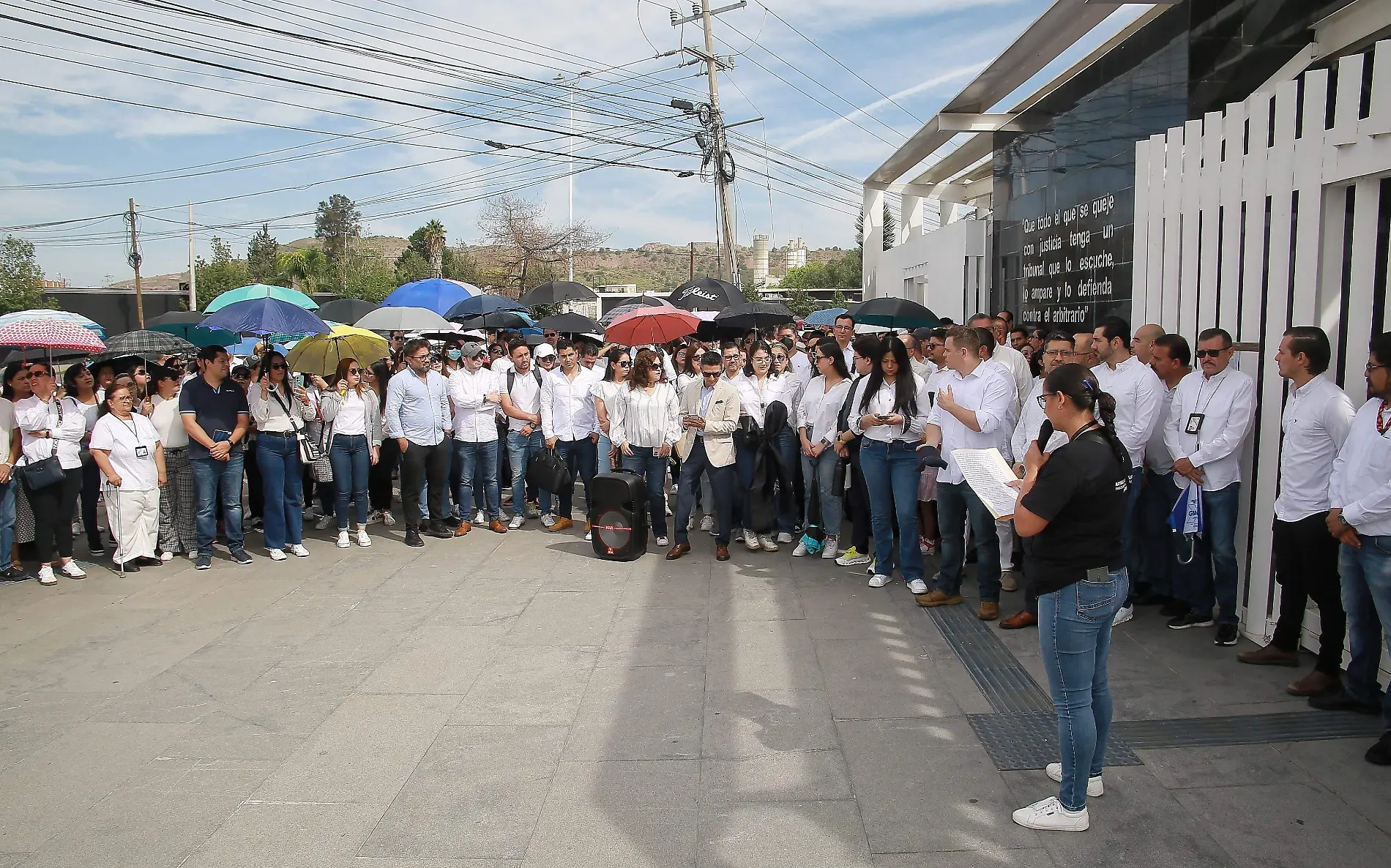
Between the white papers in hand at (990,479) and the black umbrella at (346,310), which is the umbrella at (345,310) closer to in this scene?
the black umbrella at (346,310)

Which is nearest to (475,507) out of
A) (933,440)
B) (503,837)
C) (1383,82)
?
(933,440)

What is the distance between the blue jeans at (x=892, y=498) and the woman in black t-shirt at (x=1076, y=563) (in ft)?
10.6

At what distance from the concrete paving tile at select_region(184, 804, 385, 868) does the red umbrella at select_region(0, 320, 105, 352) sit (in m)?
5.66

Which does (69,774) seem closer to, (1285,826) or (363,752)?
(363,752)

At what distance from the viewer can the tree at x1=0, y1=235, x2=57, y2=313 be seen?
39.2 meters

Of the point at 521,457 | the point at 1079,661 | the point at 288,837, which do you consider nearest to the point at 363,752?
the point at 288,837

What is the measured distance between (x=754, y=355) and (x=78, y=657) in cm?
570

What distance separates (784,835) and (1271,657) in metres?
3.21

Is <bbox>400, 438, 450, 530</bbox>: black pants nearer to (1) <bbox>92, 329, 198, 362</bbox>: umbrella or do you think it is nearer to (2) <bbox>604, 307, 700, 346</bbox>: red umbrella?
(2) <bbox>604, 307, 700, 346</bbox>: red umbrella

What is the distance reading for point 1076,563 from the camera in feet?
11.8

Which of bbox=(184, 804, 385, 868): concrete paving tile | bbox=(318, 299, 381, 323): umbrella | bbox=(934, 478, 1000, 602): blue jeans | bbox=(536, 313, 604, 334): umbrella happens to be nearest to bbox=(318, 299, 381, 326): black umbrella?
bbox=(318, 299, 381, 323): umbrella

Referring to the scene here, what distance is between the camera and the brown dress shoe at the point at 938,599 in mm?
6699

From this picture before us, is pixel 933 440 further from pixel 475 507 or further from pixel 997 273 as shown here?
pixel 997 273

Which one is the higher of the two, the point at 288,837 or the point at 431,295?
the point at 431,295
